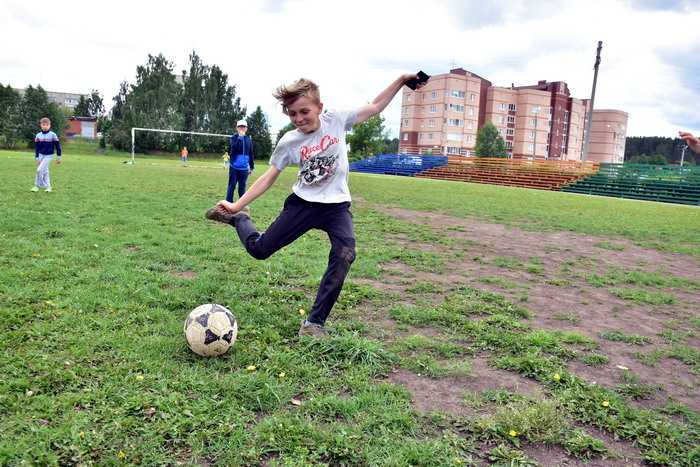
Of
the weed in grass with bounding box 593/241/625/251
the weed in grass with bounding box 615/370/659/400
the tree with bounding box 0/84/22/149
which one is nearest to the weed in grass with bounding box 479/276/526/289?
the weed in grass with bounding box 615/370/659/400

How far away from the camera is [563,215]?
1571 centimetres

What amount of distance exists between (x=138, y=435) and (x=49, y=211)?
848 centimetres

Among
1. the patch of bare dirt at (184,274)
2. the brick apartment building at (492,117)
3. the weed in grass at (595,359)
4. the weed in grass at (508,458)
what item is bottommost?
the weed in grass at (508,458)

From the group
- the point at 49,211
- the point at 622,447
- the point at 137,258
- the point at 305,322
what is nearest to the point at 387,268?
the point at 305,322

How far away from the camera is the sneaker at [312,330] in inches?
161

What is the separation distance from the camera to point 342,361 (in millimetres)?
3762

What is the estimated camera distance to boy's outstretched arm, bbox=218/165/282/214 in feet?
14.0

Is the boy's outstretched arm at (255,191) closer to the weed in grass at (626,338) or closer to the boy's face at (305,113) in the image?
the boy's face at (305,113)

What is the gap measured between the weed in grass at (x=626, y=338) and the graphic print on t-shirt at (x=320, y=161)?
9.69 feet

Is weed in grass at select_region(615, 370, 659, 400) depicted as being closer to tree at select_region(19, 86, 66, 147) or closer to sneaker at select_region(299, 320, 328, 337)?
sneaker at select_region(299, 320, 328, 337)

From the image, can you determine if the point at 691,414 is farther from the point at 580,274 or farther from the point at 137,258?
the point at 137,258

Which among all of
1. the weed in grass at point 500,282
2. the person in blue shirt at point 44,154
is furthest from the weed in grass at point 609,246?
the person in blue shirt at point 44,154

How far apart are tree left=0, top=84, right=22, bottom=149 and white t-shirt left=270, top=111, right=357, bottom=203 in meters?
63.2

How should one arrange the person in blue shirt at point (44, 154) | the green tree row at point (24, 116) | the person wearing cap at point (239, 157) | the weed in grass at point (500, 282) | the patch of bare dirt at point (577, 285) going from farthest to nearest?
the green tree row at point (24, 116) < the person in blue shirt at point (44, 154) < the person wearing cap at point (239, 157) < the weed in grass at point (500, 282) < the patch of bare dirt at point (577, 285)
